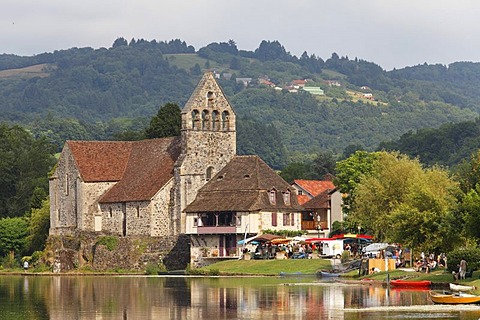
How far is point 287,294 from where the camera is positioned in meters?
66.9

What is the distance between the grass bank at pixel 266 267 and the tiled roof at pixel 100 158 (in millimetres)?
16681

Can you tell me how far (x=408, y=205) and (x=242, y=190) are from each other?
23978 millimetres

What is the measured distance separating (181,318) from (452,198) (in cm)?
2346

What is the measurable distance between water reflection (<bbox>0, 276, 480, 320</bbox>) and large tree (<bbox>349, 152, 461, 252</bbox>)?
18.4 feet

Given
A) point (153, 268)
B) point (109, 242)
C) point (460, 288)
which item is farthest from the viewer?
point (109, 242)

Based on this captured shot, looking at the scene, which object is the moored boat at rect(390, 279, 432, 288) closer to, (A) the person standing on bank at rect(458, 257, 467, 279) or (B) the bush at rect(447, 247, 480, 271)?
(B) the bush at rect(447, 247, 480, 271)

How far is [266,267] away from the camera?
9088cm

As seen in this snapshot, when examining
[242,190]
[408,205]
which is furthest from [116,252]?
[408,205]

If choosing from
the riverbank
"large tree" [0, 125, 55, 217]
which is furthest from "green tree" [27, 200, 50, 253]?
the riverbank

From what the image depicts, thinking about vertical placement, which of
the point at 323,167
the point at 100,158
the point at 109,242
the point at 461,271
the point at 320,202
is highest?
the point at 323,167

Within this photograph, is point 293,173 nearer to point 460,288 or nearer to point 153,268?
point 153,268

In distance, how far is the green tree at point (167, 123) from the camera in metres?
121

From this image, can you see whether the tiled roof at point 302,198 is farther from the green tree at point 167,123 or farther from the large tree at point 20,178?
the large tree at point 20,178

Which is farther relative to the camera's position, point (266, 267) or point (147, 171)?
point (147, 171)
